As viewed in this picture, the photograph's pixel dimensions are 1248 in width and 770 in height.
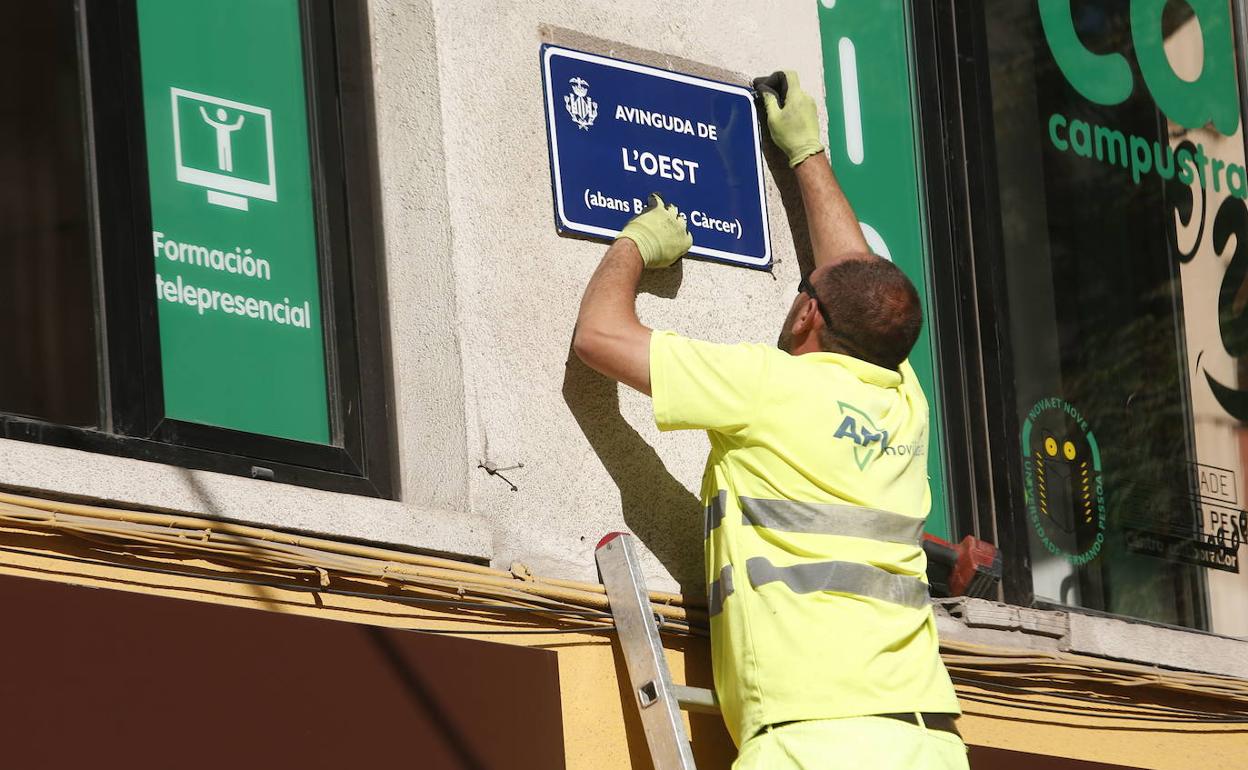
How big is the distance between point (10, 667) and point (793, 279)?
2682 mm

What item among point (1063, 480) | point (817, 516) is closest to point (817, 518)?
point (817, 516)

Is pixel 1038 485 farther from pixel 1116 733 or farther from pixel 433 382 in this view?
pixel 433 382

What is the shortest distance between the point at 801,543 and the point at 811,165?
56.2 inches

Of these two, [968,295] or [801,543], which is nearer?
[801,543]

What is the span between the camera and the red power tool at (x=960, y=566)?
228 inches

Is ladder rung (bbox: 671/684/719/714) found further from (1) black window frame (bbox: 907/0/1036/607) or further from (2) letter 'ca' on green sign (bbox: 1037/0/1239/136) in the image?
(2) letter 'ca' on green sign (bbox: 1037/0/1239/136)

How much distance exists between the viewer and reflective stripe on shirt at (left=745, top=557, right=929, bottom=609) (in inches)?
182

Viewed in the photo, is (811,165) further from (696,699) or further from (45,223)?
(45,223)

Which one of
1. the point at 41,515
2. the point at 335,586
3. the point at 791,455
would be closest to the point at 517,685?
the point at 335,586

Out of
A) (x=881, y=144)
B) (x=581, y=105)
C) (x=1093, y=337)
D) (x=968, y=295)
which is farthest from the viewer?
(x=1093, y=337)

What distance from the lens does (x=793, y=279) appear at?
18.7 ft

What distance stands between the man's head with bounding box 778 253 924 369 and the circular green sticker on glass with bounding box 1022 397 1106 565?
5.62 feet

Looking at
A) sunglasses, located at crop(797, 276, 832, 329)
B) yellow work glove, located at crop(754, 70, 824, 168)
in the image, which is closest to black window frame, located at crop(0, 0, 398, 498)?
sunglasses, located at crop(797, 276, 832, 329)

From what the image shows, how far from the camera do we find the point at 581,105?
17.7ft
